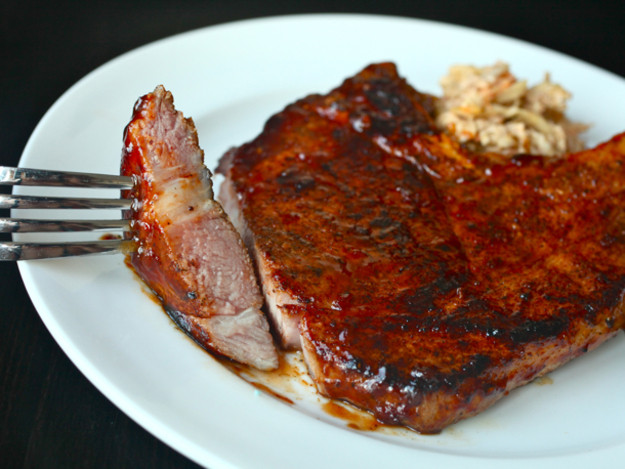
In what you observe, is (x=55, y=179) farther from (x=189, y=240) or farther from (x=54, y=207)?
(x=189, y=240)

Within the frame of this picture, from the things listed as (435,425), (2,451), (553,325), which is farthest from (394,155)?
(2,451)

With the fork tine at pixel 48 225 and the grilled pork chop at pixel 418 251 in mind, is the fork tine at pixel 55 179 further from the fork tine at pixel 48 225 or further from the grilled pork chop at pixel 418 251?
the grilled pork chop at pixel 418 251

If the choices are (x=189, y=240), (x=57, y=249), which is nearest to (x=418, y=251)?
(x=189, y=240)

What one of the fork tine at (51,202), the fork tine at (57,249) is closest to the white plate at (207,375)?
the fork tine at (57,249)

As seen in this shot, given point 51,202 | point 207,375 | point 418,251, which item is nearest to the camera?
point 207,375

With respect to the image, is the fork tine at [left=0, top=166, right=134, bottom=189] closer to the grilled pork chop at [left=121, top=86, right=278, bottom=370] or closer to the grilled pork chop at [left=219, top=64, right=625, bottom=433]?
the grilled pork chop at [left=121, top=86, right=278, bottom=370]

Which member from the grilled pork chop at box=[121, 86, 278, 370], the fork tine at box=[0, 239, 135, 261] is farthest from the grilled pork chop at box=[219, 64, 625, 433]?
the fork tine at box=[0, 239, 135, 261]

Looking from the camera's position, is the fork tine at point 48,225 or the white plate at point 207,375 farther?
the fork tine at point 48,225
